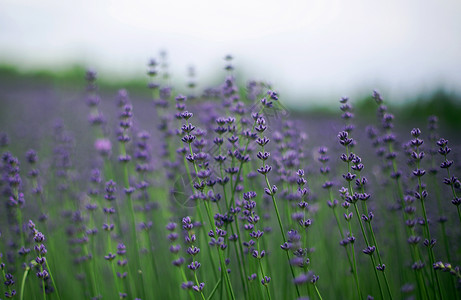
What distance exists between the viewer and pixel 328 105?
8992 mm

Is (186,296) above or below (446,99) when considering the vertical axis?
below

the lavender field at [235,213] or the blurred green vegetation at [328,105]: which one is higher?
the blurred green vegetation at [328,105]

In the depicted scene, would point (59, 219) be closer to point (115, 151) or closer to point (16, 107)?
point (115, 151)

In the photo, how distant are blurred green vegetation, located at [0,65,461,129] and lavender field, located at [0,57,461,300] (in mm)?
573

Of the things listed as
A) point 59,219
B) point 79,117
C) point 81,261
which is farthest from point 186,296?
point 79,117

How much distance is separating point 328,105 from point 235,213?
25.3 feet

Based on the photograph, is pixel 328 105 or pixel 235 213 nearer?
pixel 235 213

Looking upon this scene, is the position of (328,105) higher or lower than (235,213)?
higher

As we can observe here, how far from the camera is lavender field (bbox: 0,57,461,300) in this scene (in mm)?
1929

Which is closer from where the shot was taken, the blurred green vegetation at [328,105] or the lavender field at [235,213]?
the lavender field at [235,213]

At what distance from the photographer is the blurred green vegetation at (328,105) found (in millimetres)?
5164

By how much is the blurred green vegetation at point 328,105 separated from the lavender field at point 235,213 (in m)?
0.57

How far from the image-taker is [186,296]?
2818mm

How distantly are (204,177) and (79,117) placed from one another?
727cm
